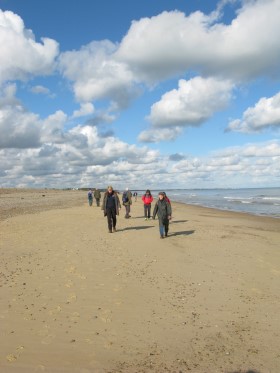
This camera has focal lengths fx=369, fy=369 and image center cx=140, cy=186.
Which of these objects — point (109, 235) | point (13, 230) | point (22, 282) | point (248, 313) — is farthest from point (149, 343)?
point (13, 230)

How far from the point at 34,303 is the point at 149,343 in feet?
9.02

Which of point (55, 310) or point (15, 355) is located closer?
point (15, 355)

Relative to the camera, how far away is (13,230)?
60.4 ft

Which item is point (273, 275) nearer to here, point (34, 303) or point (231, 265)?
point (231, 265)

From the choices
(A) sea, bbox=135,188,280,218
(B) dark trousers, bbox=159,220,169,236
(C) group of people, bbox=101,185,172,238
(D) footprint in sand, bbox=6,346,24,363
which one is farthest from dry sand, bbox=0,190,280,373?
(A) sea, bbox=135,188,280,218

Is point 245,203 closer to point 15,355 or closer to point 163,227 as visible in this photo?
point 163,227

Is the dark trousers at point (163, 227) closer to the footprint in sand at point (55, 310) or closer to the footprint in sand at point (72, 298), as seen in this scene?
the footprint in sand at point (72, 298)

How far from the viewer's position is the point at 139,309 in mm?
7188

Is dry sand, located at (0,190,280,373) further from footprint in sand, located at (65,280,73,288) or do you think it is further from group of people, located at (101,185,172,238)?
group of people, located at (101,185,172,238)

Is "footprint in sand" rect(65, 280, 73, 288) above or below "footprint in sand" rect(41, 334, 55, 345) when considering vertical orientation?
above

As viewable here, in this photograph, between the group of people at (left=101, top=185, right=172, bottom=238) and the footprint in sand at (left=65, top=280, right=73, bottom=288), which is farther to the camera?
the group of people at (left=101, top=185, right=172, bottom=238)

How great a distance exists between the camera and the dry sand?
5270 mm

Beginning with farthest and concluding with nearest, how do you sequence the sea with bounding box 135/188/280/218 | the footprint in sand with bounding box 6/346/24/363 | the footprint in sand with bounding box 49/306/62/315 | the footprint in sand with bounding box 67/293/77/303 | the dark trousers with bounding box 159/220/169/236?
the sea with bounding box 135/188/280/218
the dark trousers with bounding box 159/220/169/236
the footprint in sand with bounding box 67/293/77/303
the footprint in sand with bounding box 49/306/62/315
the footprint in sand with bounding box 6/346/24/363

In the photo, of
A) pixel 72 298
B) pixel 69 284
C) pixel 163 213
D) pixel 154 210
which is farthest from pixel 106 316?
pixel 154 210
